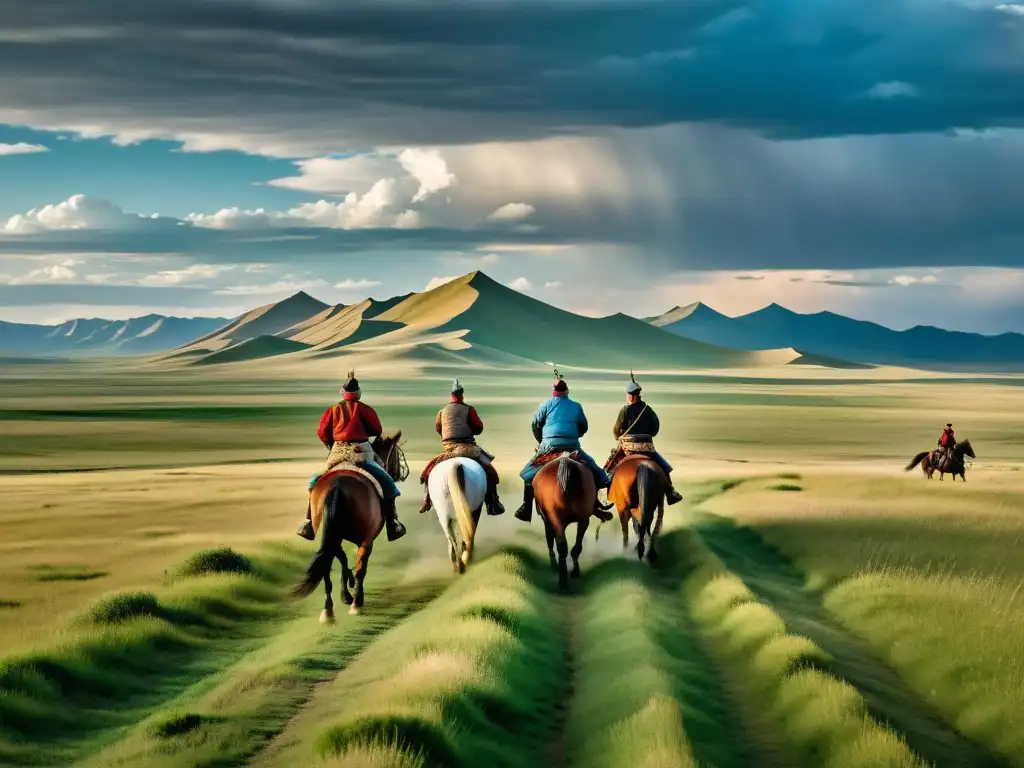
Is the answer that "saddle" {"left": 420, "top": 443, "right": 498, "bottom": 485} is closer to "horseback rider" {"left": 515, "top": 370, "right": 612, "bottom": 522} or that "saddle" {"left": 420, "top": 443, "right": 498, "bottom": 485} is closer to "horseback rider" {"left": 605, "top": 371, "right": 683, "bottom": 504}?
"horseback rider" {"left": 515, "top": 370, "right": 612, "bottom": 522}

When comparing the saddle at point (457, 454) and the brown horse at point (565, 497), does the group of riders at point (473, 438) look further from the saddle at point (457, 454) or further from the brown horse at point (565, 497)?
the brown horse at point (565, 497)

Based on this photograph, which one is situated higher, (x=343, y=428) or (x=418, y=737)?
(x=343, y=428)

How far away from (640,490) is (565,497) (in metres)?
2.84

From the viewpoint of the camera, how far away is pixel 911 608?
746 inches

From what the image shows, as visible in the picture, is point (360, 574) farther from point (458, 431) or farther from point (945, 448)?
point (945, 448)

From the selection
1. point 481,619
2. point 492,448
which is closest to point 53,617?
point 481,619

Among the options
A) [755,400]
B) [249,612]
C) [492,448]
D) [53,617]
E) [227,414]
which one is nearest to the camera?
[53,617]

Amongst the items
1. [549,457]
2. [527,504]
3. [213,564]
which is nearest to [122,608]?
[213,564]

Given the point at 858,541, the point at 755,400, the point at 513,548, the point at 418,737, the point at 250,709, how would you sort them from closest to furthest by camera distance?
1. the point at 418,737
2. the point at 250,709
3. the point at 513,548
4. the point at 858,541
5. the point at 755,400

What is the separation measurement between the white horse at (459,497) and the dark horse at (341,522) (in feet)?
9.82

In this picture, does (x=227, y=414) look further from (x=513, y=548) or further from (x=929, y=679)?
(x=929, y=679)

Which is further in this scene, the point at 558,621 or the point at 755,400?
the point at 755,400

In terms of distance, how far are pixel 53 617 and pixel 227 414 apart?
105 meters

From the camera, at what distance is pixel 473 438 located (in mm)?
23781
